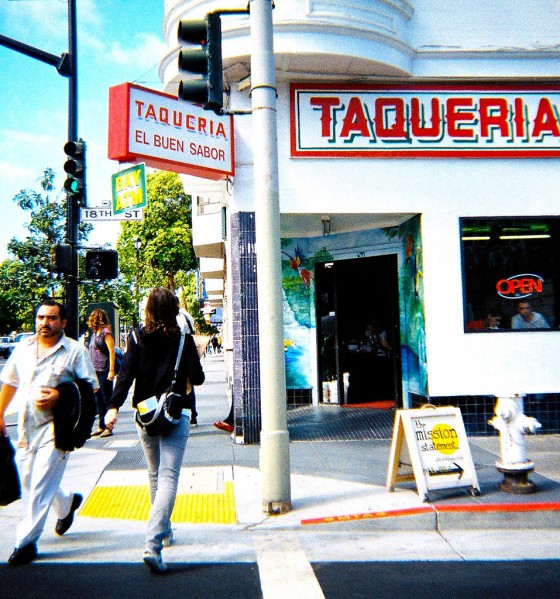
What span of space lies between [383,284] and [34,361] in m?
7.38

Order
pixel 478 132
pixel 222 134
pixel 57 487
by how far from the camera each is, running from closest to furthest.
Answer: pixel 57 487, pixel 222 134, pixel 478 132

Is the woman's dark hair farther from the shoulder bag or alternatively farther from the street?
the street

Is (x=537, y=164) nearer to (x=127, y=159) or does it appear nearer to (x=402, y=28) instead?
(x=402, y=28)

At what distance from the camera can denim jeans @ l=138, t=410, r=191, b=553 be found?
14.3 feet

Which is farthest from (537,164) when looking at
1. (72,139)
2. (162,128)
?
(72,139)

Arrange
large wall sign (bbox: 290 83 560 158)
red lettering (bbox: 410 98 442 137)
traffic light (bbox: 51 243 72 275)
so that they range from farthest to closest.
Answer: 1. traffic light (bbox: 51 243 72 275)
2. red lettering (bbox: 410 98 442 137)
3. large wall sign (bbox: 290 83 560 158)

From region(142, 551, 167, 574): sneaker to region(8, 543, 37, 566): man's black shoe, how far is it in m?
0.89

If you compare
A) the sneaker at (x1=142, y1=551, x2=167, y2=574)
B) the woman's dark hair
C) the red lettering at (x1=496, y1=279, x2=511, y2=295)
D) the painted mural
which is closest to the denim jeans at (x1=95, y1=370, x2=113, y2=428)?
the painted mural

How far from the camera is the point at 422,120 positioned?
9.08 m

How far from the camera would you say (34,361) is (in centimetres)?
491

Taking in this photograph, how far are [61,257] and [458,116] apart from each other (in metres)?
6.00

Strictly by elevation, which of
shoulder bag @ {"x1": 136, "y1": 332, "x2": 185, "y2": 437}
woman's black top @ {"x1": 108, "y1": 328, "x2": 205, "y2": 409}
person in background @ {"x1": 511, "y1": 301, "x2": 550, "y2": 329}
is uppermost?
person in background @ {"x1": 511, "y1": 301, "x2": 550, "y2": 329}

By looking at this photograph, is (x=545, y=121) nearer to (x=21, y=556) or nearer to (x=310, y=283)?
(x=310, y=283)

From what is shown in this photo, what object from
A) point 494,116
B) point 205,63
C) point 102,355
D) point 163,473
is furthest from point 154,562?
point 494,116
